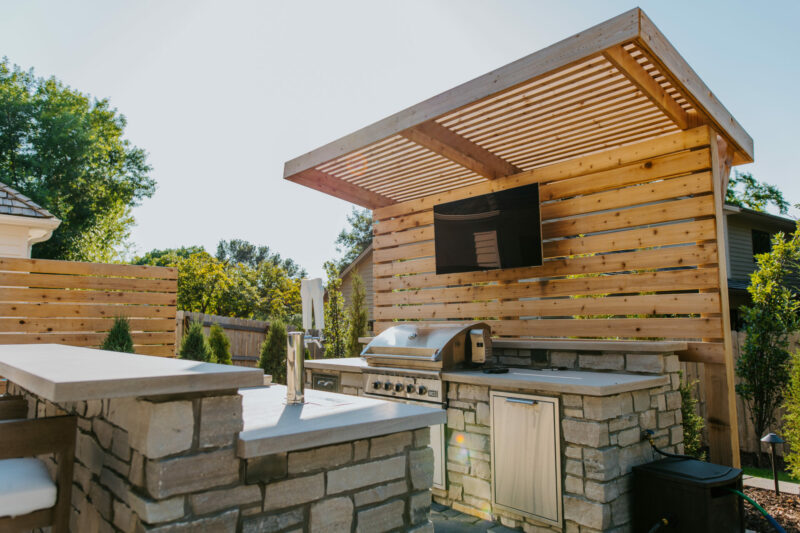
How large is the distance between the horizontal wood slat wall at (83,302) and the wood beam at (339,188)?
9.62ft

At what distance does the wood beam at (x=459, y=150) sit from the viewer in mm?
4504

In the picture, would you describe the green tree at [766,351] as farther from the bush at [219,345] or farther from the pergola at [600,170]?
the bush at [219,345]

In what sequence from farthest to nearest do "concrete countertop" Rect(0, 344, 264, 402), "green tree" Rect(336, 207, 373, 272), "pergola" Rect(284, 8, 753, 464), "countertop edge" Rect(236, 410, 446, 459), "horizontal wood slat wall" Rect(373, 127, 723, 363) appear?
"green tree" Rect(336, 207, 373, 272), "horizontal wood slat wall" Rect(373, 127, 723, 363), "pergola" Rect(284, 8, 753, 464), "countertop edge" Rect(236, 410, 446, 459), "concrete countertop" Rect(0, 344, 264, 402)

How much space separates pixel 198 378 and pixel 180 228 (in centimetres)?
4086

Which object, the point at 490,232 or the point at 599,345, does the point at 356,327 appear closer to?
Answer: the point at 490,232

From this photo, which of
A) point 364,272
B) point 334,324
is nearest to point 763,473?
point 334,324

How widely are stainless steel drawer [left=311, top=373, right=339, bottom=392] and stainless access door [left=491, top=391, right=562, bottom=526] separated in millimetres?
2095

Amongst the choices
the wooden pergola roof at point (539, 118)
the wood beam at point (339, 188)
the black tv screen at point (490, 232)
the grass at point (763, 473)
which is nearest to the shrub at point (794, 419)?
the grass at point (763, 473)

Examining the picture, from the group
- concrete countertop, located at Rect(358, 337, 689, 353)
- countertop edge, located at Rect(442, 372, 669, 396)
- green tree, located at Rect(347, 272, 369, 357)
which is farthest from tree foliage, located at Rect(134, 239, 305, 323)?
countertop edge, located at Rect(442, 372, 669, 396)

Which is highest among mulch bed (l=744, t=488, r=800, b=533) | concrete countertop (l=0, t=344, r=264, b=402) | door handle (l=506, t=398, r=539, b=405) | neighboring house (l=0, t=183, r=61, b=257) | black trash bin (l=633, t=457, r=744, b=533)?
neighboring house (l=0, t=183, r=61, b=257)

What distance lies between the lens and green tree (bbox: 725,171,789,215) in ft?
64.2

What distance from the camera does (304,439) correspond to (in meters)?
1.81

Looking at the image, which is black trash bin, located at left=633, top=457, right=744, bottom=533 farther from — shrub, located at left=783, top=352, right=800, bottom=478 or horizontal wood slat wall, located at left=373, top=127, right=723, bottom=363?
shrub, located at left=783, top=352, right=800, bottom=478

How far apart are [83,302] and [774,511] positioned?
7823mm
